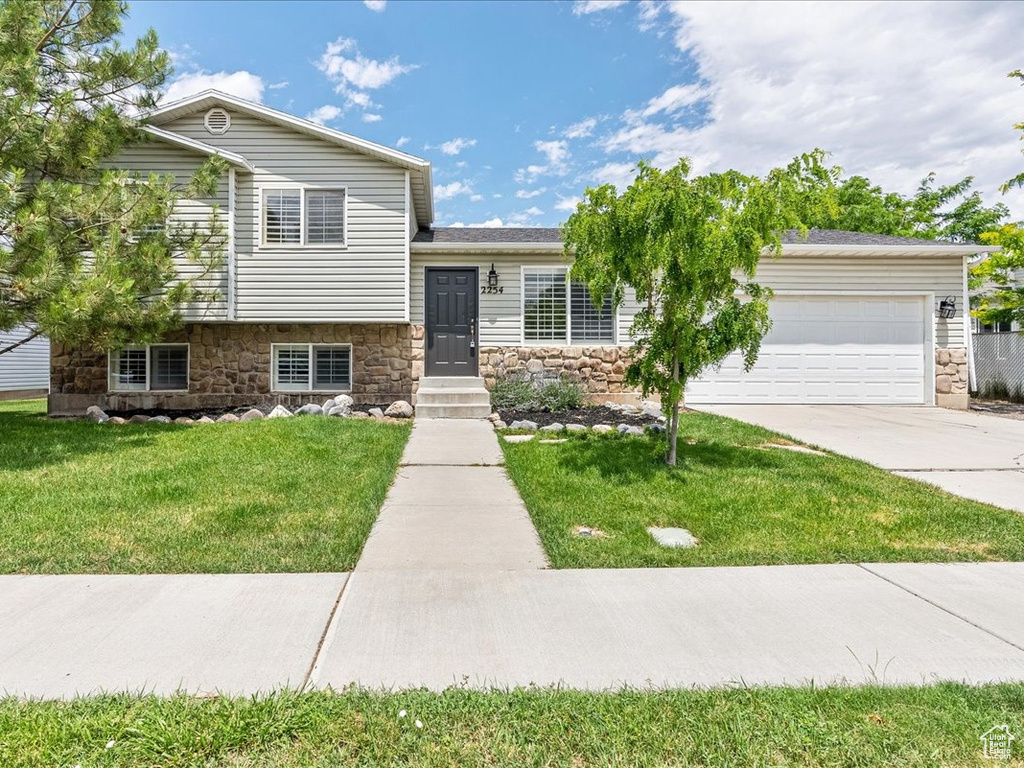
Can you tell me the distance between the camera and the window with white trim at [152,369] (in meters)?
10.2

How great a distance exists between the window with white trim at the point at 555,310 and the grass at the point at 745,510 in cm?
477

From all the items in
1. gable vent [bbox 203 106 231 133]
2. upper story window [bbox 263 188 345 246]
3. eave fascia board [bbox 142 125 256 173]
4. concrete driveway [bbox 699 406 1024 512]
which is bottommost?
concrete driveway [bbox 699 406 1024 512]

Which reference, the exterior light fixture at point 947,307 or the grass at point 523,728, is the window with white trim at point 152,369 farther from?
the exterior light fixture at point 947,307

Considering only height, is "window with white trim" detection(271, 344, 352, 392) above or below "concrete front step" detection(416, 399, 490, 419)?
above

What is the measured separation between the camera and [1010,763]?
1626mm

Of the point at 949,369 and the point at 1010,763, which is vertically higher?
the point at 949,369

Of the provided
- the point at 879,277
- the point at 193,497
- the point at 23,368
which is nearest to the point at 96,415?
the point at 193,497

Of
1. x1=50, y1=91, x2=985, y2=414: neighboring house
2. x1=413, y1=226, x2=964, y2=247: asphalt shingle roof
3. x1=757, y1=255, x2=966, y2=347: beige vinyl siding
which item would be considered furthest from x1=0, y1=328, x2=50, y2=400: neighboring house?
x1=757, y1=255, x2=966, y2=347: beige vinyl siding

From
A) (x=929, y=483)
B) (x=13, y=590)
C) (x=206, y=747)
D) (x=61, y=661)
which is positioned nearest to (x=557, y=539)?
(x=206, y=747)

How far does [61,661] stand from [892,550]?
444 cm

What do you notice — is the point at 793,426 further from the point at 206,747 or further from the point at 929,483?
the point at 206,747

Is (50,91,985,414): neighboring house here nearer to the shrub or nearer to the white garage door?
the white garage door

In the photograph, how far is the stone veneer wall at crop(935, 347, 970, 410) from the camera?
432 inches

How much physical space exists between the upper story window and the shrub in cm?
402
